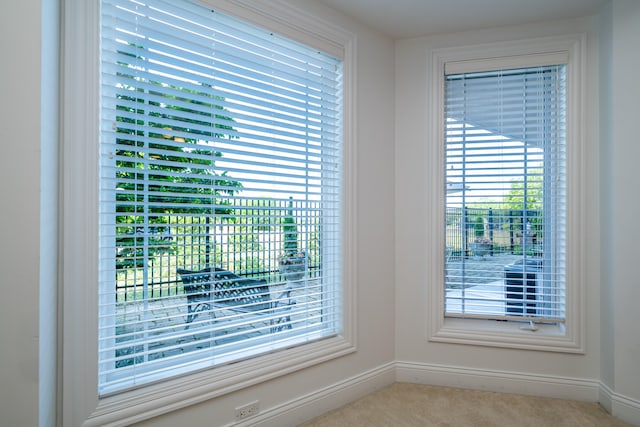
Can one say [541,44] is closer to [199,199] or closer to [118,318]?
[199,199]

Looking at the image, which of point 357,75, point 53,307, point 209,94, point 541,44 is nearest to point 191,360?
point 53,307

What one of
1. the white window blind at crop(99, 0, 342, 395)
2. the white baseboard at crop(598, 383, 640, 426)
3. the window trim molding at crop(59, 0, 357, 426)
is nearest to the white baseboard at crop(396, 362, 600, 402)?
the white baseboard at crop(598, 383, 640, 426)

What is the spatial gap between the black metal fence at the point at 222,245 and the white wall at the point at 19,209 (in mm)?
548

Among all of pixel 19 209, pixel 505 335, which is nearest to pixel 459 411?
pixel 505 335

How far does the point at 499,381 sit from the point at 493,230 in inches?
43.3

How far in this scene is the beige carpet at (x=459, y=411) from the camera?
7.16ft

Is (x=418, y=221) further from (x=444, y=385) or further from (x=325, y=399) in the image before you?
(x=325, y=399)

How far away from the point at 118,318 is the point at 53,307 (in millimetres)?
284

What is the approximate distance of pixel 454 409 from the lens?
234 centimetres

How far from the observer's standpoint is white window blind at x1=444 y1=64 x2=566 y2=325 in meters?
2.60

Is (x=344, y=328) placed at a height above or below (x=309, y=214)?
below

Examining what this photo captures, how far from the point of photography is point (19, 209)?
1018 millimetres

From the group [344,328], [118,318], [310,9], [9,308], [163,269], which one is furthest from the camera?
[344,328]

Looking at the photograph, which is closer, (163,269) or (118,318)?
(118,318)
